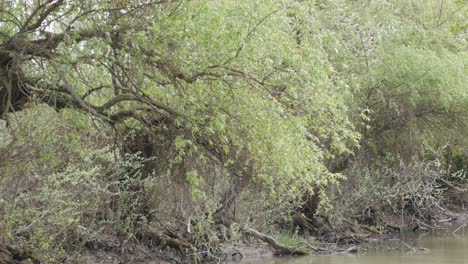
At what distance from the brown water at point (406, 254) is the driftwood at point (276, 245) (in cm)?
37

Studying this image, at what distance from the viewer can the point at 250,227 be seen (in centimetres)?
1546

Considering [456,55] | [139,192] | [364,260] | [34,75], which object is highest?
[456,55]

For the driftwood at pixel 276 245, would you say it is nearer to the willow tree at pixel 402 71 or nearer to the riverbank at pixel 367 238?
the riverbank at pixel 367 238

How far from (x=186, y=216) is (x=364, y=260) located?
4.01 metres

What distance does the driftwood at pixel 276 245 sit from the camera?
50.0ft

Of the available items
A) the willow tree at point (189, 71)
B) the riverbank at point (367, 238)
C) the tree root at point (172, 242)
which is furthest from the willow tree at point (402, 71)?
the willow tree at point (189, 71)

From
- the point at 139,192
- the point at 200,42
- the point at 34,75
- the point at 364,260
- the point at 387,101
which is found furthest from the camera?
the point at 387,101

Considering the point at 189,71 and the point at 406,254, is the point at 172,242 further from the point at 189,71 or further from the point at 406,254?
the point at 189,71

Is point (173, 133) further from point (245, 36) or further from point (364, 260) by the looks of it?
point (364, 260)

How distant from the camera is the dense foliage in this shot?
8.60 m

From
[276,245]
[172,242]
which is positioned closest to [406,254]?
[276,245]

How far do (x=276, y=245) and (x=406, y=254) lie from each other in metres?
2.79

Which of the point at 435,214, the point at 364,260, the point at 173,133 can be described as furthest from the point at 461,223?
the point at 173,133

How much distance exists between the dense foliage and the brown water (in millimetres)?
1433
